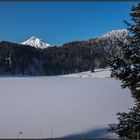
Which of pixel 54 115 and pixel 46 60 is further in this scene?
pixel 46 60

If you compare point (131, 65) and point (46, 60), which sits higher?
point (46, 60)

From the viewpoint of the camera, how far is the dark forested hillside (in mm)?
139337

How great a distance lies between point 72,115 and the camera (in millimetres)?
16125

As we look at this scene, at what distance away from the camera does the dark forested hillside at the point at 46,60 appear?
139337 mm

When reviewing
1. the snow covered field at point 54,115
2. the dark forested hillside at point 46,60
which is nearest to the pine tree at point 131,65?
the snow covered field at point 54,115

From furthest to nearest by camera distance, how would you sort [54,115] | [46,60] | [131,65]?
[46,60] < [54,115] < [131,65]

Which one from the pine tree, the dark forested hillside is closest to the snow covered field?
the pine tree

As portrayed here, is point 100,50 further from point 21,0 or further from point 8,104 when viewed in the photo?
point 21,0

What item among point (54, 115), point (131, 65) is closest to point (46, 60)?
point (54, 115)

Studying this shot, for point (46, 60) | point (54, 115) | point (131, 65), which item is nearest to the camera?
point (131, 65)

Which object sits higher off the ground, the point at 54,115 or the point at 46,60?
the point at 46,60

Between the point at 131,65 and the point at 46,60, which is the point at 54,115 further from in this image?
the point at 46,60

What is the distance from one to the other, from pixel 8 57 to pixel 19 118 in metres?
132

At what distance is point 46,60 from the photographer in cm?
16188
